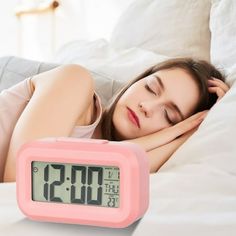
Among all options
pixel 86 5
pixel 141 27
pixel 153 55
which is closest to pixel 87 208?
pixel 153 55

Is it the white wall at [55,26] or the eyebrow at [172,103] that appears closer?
the eyebrow at [172,103]

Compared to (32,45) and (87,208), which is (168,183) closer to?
(87,208)

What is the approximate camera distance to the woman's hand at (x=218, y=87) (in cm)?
128

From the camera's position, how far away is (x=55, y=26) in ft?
8.68

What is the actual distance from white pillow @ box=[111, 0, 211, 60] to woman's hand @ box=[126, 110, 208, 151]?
15.1 inches

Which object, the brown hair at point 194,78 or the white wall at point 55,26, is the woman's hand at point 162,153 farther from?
the white wall at point 55,26

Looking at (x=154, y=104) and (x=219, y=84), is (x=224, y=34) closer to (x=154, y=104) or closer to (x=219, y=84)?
(x=219, y=84)

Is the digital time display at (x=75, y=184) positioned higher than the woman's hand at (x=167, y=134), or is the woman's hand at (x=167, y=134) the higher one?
the digital time display at (x=75, y=184)

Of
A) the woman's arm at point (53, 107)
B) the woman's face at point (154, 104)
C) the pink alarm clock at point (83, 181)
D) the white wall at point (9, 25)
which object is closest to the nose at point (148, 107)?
the woman's face at point (154, 104)

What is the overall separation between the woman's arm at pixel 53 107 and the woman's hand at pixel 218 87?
0.96ft

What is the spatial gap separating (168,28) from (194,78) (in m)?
0.39

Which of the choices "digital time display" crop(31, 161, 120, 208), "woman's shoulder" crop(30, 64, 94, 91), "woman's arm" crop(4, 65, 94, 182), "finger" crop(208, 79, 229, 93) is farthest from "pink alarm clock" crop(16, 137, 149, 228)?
"finger" crop(208, 79, 229, 93)

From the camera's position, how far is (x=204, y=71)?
1.34m

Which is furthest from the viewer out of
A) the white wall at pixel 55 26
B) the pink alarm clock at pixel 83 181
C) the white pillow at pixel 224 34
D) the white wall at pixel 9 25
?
the white wall at pixel 9 25
